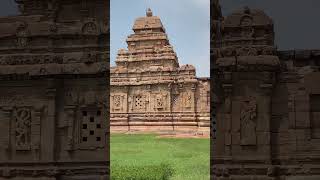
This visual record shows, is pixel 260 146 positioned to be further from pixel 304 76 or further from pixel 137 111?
pixel 137 111

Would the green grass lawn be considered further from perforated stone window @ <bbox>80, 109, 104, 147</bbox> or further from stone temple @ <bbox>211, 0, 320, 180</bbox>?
→ stone temple @ <bbox>211, 0, 320, 180</bbox>

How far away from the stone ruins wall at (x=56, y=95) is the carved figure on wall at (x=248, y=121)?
240cm

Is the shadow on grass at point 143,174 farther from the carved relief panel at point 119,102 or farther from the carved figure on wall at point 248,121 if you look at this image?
the carved relief panel at point 119,102

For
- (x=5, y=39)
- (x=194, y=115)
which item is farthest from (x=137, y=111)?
(x=5, y=39)

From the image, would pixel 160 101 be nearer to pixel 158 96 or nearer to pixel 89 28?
pixel 158 96

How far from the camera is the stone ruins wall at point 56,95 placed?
743cm

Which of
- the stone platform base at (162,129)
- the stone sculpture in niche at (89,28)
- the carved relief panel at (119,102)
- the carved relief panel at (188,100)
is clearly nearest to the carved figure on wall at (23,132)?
the stone sculpture in niche at (89,28)

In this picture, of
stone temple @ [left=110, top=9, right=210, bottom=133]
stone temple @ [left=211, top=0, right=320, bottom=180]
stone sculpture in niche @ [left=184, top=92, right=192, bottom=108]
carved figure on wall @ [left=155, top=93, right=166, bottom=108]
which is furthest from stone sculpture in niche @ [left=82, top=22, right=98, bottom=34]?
carved figure on wall @ [left=155, top=93, right=166, bottom=108]

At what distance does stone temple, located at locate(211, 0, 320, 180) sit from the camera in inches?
274

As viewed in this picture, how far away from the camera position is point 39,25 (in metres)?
7.62

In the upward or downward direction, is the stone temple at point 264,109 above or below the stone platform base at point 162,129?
above

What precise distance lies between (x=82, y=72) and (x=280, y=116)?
353cm

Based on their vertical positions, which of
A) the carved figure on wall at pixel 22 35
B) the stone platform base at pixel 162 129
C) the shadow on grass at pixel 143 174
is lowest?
the stone platform base at pixel 162 129

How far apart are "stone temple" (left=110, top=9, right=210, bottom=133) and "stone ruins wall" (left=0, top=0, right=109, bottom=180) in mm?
25874
